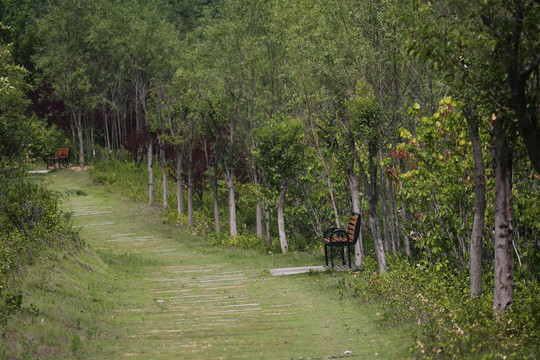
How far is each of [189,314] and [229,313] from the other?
69cm

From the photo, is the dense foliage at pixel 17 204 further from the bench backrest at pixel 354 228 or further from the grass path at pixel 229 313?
the bench backrest at pixel 354 228

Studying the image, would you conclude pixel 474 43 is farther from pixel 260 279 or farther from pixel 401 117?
pixel 401 117

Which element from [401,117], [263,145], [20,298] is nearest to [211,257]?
[263,145]

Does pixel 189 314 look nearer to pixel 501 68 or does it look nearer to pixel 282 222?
pixel 501 68

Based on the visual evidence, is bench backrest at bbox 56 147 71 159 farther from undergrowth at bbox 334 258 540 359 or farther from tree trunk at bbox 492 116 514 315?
tree trunk at bbox 492 116 514 315

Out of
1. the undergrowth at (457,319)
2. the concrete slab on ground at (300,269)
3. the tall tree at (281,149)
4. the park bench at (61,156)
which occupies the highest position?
the park bench at (61,156)

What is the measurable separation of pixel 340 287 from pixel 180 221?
1634 centimetres

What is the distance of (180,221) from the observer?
89.8ft

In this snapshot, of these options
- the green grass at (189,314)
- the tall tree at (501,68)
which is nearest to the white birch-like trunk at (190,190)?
the green grass at (189,314)

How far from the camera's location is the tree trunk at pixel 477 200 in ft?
29.2

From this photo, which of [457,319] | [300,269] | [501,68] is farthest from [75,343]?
[300,269]

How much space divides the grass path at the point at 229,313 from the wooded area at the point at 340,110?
1991 mm

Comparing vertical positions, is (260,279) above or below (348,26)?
below

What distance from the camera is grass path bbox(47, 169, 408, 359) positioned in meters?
8.04
